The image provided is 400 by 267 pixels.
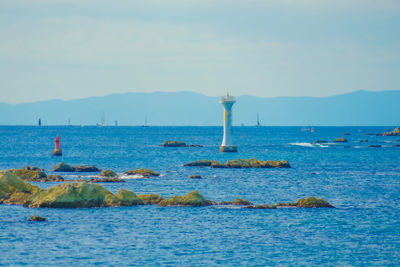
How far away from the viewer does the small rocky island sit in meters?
38.2

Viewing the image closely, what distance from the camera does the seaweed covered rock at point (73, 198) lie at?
125 ft

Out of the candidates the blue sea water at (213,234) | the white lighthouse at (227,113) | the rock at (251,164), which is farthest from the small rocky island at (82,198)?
the white lighthouse at (227,113)

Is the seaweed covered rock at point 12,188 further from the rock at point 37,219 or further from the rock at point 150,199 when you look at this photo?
the rock at point 150,199

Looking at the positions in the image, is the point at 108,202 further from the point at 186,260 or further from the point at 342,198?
the point at 342,198

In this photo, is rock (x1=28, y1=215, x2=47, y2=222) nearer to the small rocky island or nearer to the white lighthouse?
the small rocky island

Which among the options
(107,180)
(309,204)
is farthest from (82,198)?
(107,180)

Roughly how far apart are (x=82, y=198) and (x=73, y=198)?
1.88 feet

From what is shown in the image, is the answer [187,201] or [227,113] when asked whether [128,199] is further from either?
[227,113]

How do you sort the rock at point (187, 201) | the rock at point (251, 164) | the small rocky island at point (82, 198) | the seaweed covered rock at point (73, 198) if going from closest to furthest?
the seaweed covered rock at point (73, 198) < the small rocky island at point (82, 198) < the rock at point (187, 201) < the rock at point (251, 164)

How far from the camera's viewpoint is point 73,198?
38281 mm

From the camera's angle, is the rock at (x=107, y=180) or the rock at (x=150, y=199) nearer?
the rock at (x=150, y=199)

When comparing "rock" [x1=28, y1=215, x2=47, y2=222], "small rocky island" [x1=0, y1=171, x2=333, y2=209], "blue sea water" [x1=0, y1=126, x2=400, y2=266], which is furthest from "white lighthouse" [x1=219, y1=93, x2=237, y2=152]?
"rock" [x1=28, y1=215, x2=47, y2=222]

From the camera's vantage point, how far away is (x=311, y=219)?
35.6 meters

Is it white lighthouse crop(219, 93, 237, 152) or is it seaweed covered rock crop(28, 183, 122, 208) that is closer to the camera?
seaweed covered rock crop(28, 183, 122, 208)
